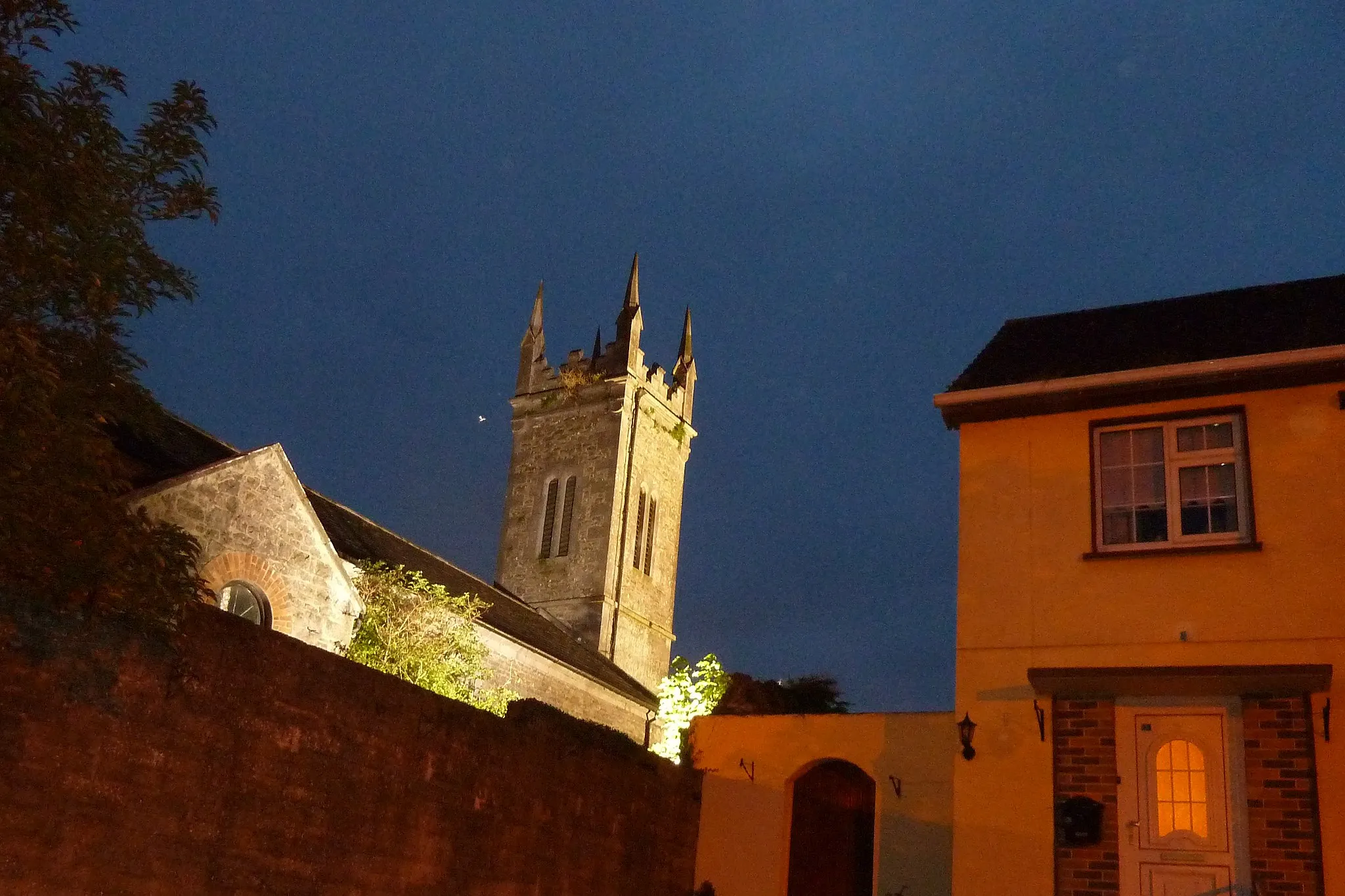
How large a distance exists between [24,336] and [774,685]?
10.9 m

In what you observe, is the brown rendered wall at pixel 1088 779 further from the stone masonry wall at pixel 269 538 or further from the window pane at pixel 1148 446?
the stone masonry wall at pixel 269 538

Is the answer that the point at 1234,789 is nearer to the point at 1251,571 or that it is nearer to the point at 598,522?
the point at 1251,571

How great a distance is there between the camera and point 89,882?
6.91 meters

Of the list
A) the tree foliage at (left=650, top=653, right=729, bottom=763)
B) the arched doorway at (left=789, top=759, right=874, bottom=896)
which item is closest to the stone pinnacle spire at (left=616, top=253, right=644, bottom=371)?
the tree foliage at (left=650, top=653, right=729, bottom=763)

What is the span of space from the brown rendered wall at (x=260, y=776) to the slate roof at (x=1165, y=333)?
5985 millimetres

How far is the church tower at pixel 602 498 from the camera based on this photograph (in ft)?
128

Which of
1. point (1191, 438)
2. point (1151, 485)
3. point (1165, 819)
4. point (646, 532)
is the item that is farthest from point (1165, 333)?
point (646, 532)

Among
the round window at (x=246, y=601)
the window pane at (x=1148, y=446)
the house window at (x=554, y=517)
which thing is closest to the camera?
the window pane at (x=1148, y=446)

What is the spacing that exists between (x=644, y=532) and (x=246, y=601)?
24716 mm

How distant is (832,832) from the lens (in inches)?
549

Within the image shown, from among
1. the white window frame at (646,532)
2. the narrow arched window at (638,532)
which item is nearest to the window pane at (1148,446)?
the narrow arched window at (638,532)

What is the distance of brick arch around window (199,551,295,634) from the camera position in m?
16.2

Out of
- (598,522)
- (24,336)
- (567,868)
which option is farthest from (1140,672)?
(598,522)

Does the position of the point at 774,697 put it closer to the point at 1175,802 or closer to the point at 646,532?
the point at 1175,802
